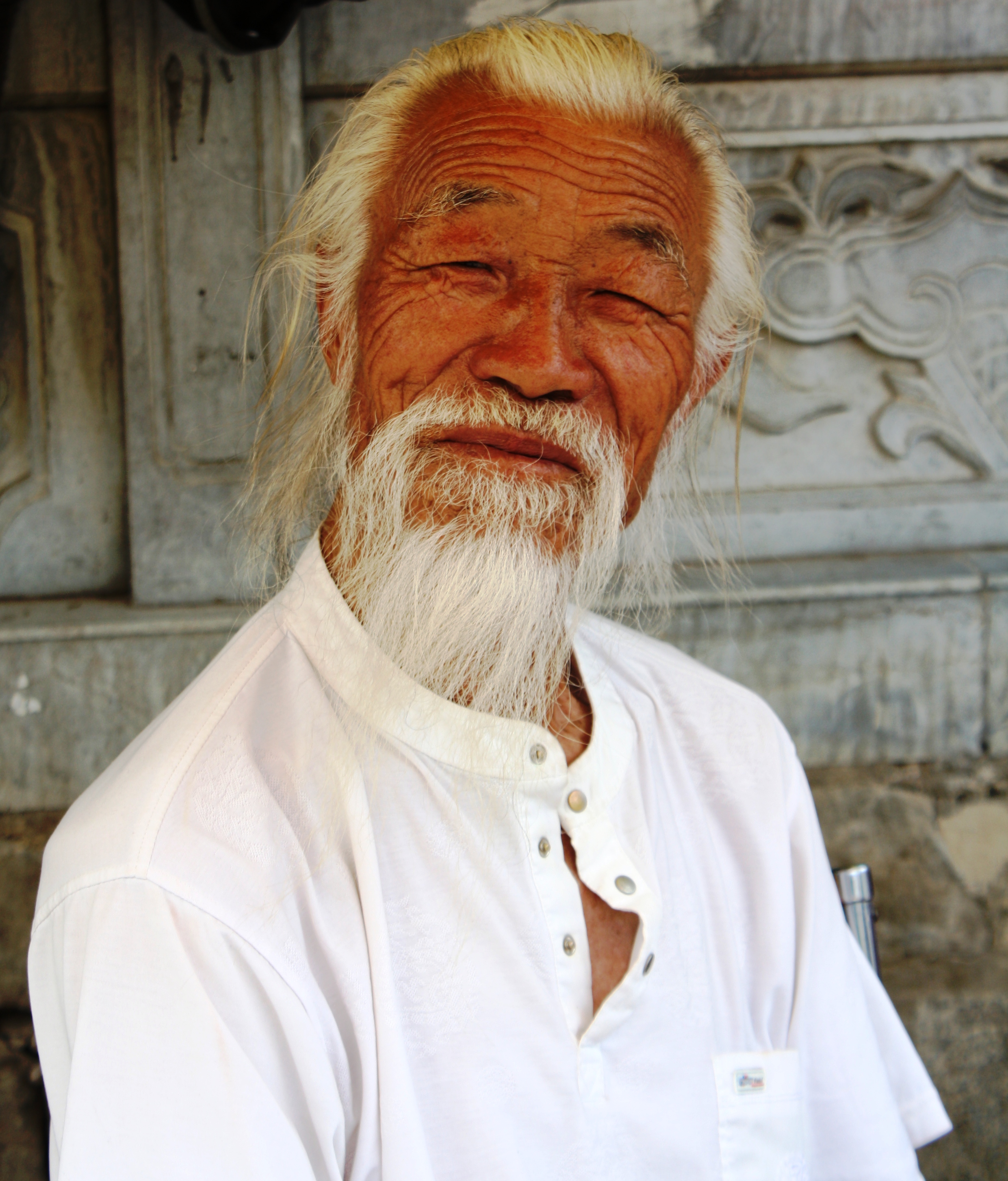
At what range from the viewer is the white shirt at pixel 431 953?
0.88 meters

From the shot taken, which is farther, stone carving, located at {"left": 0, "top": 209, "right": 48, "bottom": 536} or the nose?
stone carving, located at {"left": 0, "top": 209, "right": 48, "bottom": 536}

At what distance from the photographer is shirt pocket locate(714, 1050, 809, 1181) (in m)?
1.27

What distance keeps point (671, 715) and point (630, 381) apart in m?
0.57

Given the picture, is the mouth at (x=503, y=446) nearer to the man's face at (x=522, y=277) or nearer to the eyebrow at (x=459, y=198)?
the man's face at (x=522, y=277)

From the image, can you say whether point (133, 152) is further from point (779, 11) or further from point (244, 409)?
point (779, 11)

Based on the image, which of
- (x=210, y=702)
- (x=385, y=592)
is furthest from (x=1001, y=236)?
(x=210, y=702)

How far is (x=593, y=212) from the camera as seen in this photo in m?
1.24

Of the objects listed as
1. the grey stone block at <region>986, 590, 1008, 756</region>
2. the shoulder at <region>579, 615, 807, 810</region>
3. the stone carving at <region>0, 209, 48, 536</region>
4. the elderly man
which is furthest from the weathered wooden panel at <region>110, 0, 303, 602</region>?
the grey stone block at <region>986, 590, 1008, 756</region>

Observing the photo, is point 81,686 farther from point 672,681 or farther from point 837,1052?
point 837,1052

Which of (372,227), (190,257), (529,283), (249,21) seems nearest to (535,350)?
(529,283)

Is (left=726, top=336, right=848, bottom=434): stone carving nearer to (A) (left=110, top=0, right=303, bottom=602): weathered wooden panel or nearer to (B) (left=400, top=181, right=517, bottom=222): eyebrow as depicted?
(A) (left=110, top=0, right=303, bottom=602): weathered wooden panel

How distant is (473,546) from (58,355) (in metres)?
1.64

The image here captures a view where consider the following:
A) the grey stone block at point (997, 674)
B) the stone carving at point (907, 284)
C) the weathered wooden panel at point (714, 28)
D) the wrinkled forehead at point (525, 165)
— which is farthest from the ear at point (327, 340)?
the grey stone block at point (997, 674)

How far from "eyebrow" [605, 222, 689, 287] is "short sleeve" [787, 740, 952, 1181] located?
2.84 ft
